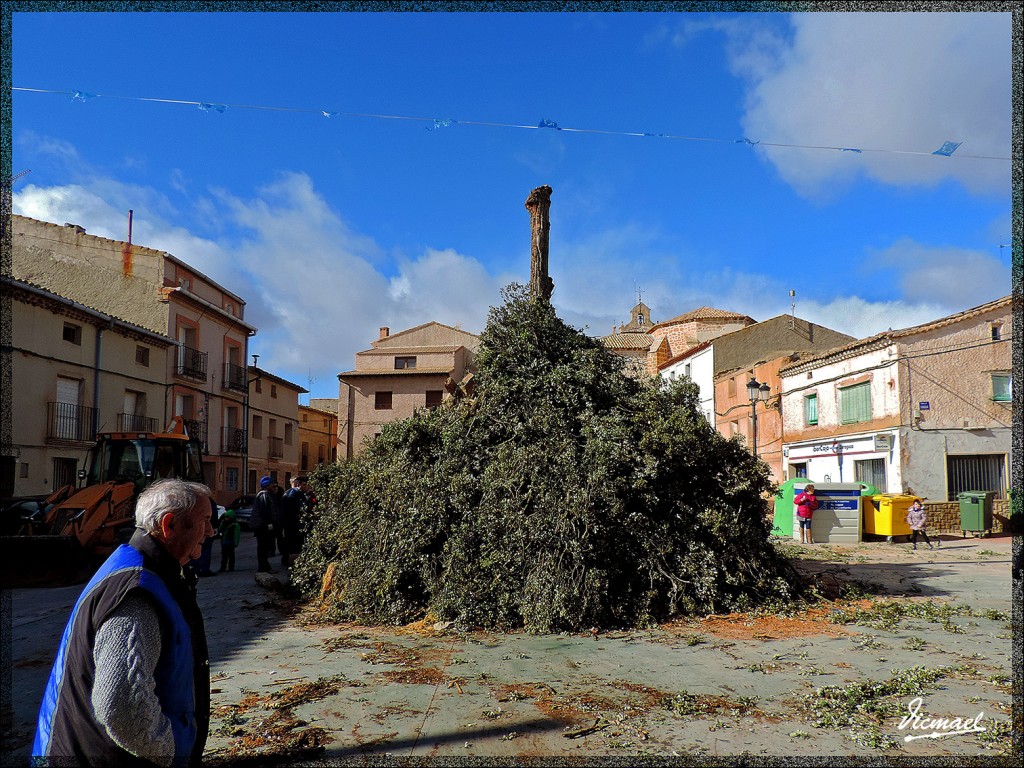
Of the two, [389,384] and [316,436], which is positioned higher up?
[389,384]

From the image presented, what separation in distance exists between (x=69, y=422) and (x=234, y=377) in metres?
11.4

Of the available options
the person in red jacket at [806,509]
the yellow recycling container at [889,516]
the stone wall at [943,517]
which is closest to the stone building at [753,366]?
the stone wall at [943,517]

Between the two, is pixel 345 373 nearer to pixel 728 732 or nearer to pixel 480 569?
pixel 480 569

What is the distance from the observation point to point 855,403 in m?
22.6

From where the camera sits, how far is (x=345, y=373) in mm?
37031

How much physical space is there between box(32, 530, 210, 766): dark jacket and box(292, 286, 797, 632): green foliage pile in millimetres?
4947

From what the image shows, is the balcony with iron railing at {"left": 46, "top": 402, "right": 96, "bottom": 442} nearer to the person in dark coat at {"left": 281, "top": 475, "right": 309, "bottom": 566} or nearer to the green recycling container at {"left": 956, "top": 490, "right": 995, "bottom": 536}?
the person in dark coat at {"left": 281, "top": 475, "right": 309, "bottom": 566}

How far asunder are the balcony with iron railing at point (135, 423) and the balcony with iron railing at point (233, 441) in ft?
18.9

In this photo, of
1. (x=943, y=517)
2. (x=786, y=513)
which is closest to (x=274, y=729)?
(x=786, y=513)

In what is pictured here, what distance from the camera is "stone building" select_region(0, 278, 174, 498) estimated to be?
18.4 m

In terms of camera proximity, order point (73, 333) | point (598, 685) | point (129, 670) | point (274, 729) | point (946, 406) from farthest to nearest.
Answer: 1. point (73, 333)
2. point (946, 406)
3. point (598, 685)
4. point (274, 729)
5. point (129, 670)

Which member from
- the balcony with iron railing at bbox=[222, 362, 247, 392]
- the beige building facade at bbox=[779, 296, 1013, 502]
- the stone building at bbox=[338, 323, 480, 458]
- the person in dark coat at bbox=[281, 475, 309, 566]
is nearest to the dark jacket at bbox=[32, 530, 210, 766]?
the person in dark coat at bbox=[281, 475, 309, 566]

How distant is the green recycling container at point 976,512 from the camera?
18062mm

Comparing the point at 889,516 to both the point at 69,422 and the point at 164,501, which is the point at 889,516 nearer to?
the point at 164,501
